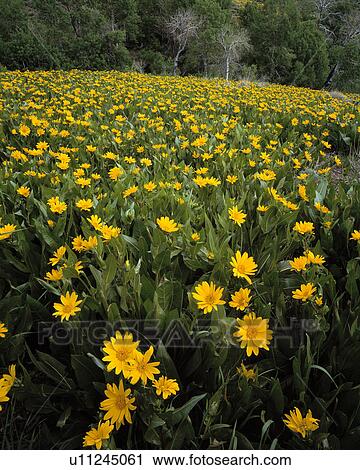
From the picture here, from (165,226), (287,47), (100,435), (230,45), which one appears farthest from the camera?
(287,47)

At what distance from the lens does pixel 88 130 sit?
4.20 metres

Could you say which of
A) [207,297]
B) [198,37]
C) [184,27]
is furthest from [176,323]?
[184,27]

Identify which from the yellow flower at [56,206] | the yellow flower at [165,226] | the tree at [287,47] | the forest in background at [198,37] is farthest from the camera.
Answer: the tree at [287,47]

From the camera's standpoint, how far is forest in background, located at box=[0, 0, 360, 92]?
2106cm

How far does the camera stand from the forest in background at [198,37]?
21062 mm

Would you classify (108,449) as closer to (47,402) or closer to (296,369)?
(47,402)

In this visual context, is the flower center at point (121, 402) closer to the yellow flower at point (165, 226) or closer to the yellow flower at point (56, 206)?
the yellow flower at point (165, 226)

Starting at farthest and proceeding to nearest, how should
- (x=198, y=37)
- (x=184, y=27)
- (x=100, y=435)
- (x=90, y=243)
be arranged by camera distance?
(x=184, y=27)
(x=198, y=37)
(x=90, y=243)
(x=100, y=435)

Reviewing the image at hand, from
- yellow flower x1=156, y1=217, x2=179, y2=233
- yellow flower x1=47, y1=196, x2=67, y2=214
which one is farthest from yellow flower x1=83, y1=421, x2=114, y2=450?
yellow flower x1=47, y1=196, x2=67, y2=214

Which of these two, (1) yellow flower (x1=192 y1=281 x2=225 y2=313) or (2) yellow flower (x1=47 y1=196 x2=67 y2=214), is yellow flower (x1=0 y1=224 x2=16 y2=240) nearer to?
(2) yellow flower (x1=47 y1=196 x2=67 y2=214)

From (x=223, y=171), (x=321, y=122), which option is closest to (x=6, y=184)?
(x=223, y=171)

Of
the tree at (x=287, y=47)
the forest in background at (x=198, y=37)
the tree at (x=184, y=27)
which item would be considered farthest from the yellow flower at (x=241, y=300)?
the tree at (x=287, y=47)

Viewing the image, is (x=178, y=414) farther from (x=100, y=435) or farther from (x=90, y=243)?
(x=90, y=243)

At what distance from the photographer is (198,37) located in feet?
89.2
